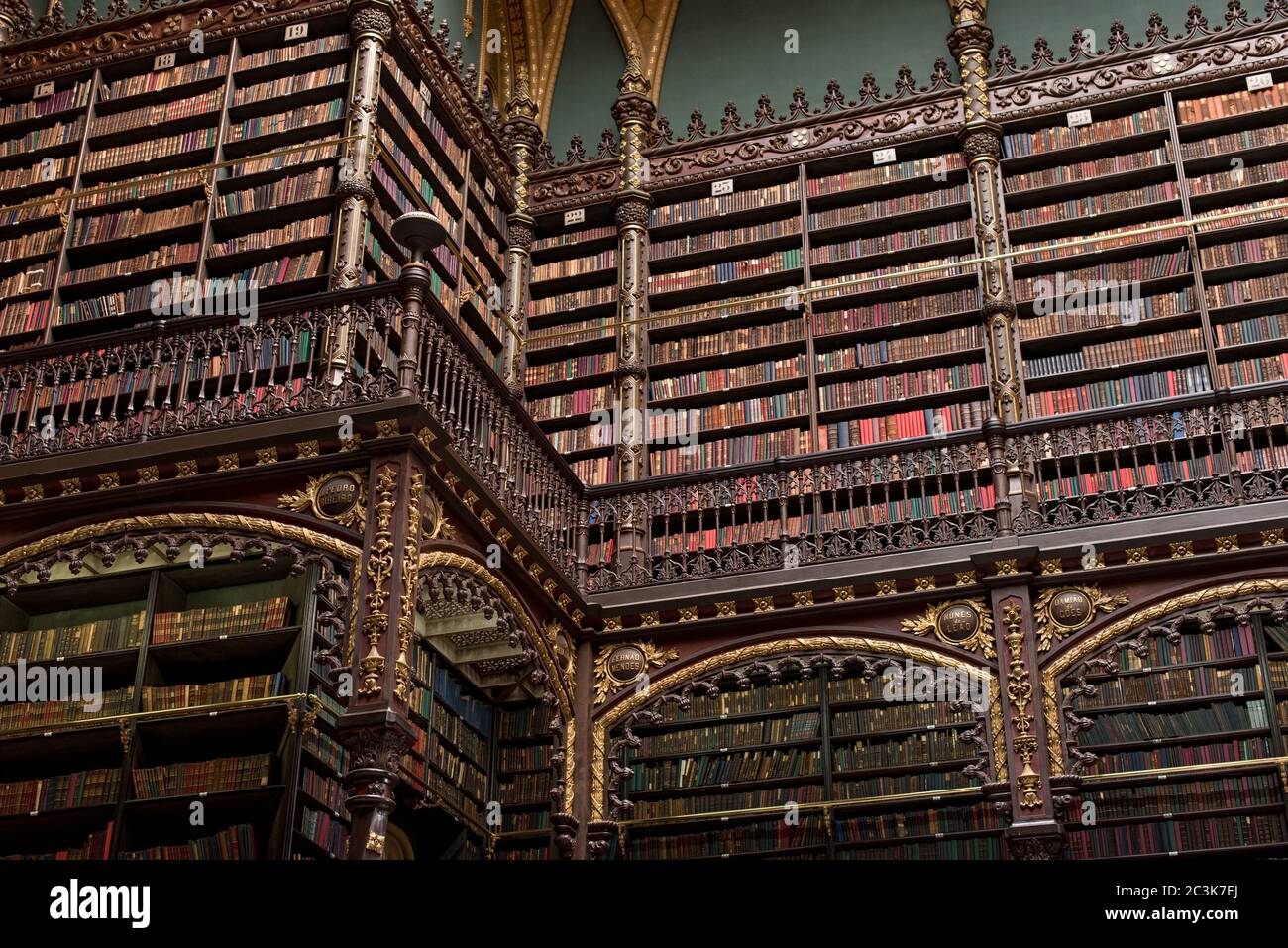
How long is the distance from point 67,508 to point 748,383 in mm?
3632

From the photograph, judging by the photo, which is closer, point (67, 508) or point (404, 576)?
point (404, 576)

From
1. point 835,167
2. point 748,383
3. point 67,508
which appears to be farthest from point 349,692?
point 835,167

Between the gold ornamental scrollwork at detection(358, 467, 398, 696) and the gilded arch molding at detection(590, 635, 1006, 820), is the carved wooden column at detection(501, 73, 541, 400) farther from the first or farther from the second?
the gold ornamental scrollwork at detection(358, 467, 398, 696)

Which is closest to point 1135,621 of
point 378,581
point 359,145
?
point 378,581

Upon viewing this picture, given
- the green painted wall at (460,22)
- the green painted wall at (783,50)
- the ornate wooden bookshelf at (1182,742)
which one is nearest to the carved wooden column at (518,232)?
the green painted wall at (460,22)

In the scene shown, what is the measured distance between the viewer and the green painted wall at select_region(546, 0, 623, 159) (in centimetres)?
968

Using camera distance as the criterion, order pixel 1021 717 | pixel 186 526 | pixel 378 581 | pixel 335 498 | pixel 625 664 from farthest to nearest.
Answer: pixel 625 664
pixel 1021 717
pixel 186 526
pixel 335 498
pixel 378 581

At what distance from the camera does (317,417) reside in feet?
19.1

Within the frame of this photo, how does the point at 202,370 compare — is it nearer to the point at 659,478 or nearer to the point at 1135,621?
the point at 659,478

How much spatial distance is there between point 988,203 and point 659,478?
93.9 inches

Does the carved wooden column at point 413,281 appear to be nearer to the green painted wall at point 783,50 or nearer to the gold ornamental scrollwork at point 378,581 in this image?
the gold ornamental scrollwork at point 378,581

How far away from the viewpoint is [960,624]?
688 cm

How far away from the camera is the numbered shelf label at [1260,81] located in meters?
8.21

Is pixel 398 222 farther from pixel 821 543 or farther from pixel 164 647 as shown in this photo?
pixel 821 543
